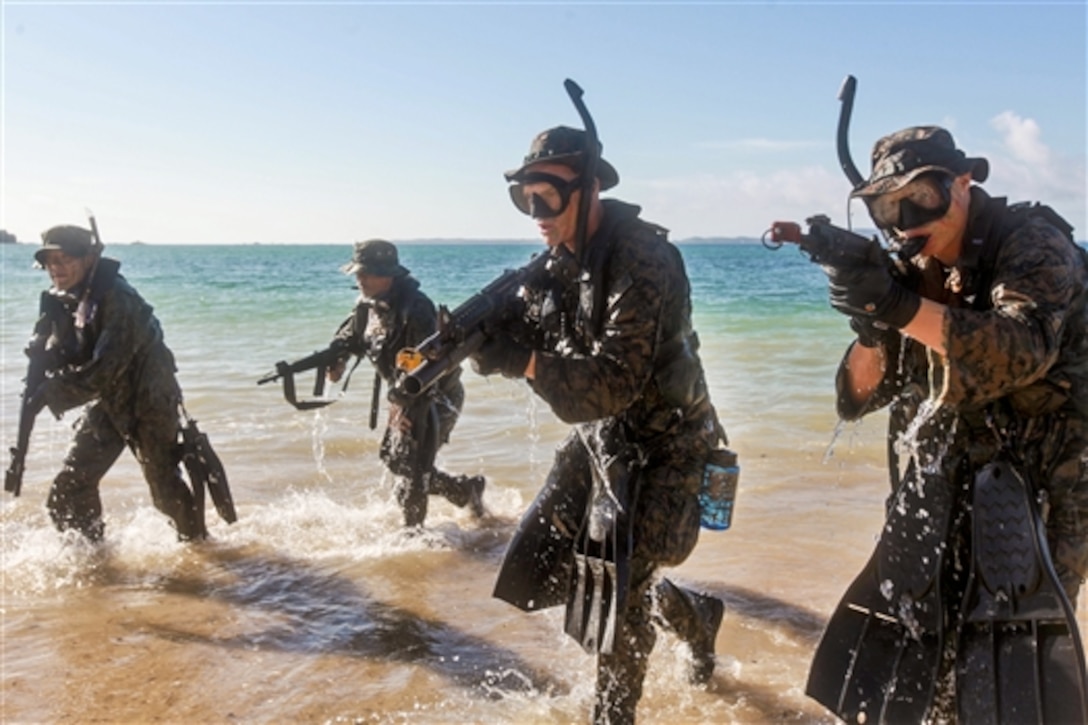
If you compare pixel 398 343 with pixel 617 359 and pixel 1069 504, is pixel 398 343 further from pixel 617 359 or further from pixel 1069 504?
pixel 1069 504

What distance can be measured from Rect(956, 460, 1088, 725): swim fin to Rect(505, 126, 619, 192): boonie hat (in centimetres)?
164

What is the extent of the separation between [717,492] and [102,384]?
4016 millimetres

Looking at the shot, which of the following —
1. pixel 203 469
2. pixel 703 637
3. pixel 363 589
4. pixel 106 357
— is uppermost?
pixel 106 357

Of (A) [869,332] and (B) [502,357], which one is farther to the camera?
(B) [502,357]

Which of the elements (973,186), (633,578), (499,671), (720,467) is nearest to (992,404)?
(973,186)

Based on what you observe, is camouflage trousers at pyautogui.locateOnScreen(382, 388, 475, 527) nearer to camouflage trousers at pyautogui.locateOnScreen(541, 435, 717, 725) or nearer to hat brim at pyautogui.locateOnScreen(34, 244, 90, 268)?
hat brim at pyautogui.locateOnScreen(34, 244, 90, 268)

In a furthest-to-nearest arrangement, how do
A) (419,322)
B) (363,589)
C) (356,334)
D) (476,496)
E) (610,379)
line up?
(476,496) < (356,334) < (419,322) < (363,589) < (610,379)

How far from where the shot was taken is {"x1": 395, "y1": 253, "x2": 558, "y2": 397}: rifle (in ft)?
10.1

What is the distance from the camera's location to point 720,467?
3.67m

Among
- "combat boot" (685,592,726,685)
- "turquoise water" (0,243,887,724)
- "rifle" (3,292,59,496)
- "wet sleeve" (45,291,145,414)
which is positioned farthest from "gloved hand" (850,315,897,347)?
"rifle" (3,292,59,496)

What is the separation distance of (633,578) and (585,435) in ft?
1.81

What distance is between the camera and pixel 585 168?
3480mm

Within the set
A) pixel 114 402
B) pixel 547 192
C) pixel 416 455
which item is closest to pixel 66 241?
pixel 114 402

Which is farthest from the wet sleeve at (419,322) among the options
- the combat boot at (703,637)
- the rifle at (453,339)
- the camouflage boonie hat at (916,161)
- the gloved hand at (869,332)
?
the camouflage boonie hat at (916,161)
